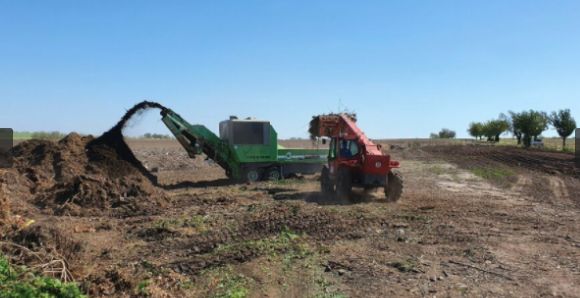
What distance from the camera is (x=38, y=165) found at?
59.6 feet

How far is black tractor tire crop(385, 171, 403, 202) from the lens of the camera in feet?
51.9

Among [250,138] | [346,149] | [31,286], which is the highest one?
[250,138]

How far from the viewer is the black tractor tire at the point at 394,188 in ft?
51.9

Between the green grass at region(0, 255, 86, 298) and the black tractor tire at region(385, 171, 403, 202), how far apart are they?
10.9m

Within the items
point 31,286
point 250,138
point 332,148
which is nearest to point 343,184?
point 332,148

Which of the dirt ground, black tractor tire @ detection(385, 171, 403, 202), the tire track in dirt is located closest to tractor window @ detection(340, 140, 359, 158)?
black tractor tire @ detection(385, 171, 403, 202)

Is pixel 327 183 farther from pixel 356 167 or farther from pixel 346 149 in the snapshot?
pixel 356 167

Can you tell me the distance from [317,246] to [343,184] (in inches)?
235

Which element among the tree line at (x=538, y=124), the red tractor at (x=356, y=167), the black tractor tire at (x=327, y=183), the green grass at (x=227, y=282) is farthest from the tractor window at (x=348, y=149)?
the tree line at (x=538, y=124)

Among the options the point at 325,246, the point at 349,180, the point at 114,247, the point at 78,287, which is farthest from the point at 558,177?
the point at 78,287

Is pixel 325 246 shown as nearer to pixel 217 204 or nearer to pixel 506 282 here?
pixel 506 282

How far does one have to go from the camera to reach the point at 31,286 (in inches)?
241

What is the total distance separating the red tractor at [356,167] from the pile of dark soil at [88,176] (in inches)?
204

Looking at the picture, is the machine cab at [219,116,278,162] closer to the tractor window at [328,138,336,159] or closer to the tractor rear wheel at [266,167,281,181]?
the tractor rear wheel at [266,167,281,181]
